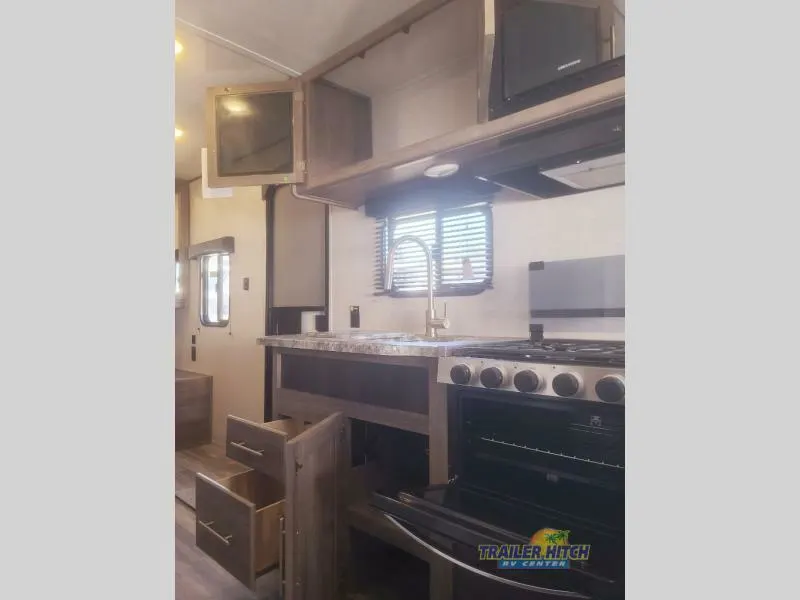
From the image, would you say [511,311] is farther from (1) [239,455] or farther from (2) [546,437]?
(1) [239,455]

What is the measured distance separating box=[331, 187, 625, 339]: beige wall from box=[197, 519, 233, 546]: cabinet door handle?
124 cm

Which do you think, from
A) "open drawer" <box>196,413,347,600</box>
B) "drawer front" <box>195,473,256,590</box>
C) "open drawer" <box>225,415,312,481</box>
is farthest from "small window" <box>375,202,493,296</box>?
"drawer front" <box>195,473,256,590</box>

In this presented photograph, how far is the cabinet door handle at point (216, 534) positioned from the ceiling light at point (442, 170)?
5.39ft

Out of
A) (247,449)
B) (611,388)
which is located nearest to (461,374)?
(611,388)

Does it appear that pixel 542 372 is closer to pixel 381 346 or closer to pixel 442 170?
pixel 381 346

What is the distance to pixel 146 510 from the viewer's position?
0.83ft

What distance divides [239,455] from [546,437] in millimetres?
1233

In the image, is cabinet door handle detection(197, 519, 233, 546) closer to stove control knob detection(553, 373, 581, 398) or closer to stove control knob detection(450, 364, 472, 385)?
stove control knob detection(450, 364, 472, 385)

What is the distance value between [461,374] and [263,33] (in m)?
1.84

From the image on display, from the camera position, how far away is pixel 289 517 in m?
1.38

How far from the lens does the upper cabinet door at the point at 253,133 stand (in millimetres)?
2141

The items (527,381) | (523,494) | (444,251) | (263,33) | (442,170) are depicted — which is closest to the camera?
(527,381)

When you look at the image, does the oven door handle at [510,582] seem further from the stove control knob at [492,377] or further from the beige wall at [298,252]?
the beige wall at [298,252]

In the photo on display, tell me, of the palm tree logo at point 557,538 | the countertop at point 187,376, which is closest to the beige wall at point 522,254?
the palm tree logo at point 557,538
